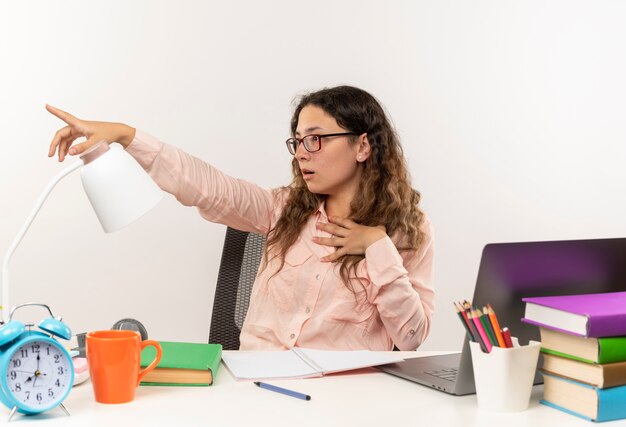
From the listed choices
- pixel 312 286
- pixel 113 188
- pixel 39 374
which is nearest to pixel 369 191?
pixel 312 286

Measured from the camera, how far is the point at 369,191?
2.18 metres

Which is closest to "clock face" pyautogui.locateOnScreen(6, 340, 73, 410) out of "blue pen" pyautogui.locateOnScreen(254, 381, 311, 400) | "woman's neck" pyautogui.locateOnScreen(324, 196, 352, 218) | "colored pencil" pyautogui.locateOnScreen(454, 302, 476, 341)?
"blue pen" pyautogui.locateOnScreen(254, 381, 311, 400)

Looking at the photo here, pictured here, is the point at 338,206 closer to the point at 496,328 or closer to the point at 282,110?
the point at 282,110

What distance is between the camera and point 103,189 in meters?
1.19

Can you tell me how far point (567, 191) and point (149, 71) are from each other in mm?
1867

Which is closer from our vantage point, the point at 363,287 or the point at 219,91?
the point at 363,287

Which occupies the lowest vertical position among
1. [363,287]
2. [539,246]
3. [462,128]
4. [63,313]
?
Result: [63,313]

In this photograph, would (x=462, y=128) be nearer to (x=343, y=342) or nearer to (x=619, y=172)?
(x=619, y=172)

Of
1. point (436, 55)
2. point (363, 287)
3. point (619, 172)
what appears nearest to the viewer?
point (363, 287)

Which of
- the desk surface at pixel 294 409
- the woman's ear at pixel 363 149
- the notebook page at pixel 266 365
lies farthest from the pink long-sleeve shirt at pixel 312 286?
the desk surface at pixel 294 409

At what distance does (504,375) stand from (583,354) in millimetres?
133

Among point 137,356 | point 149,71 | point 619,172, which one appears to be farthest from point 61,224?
point 619,172

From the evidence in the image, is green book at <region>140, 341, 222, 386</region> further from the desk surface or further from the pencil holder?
the pencil holder

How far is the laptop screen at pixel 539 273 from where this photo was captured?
1.28 meters
